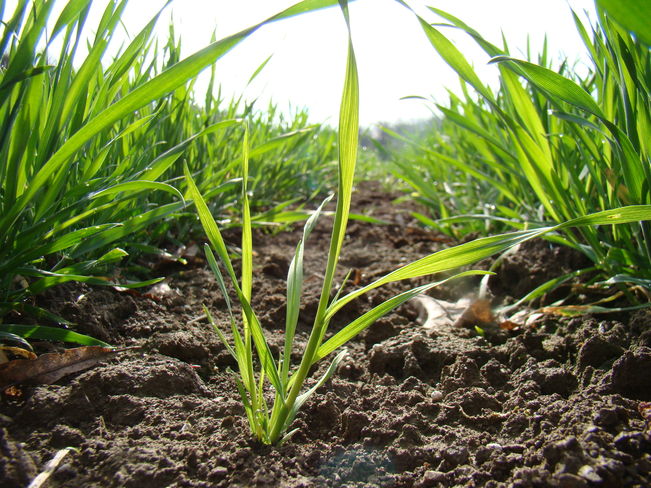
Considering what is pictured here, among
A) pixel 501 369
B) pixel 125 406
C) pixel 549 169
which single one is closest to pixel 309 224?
pixel 125 406

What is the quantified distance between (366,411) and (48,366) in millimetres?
547

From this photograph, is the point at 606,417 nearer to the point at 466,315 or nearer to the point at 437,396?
the point at 437,396

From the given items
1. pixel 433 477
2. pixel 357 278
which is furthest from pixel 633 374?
pixel 357 278

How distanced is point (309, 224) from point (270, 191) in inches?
64.1

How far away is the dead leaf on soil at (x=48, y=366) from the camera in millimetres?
804

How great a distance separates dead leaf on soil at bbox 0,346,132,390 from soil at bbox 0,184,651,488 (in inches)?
0.8

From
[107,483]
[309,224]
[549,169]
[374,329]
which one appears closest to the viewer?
[107,483]

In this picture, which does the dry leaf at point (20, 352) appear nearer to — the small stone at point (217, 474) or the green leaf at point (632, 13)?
the small stone at point (217, 474)

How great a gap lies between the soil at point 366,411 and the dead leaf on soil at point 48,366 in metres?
0.02

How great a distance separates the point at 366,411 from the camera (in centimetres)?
89

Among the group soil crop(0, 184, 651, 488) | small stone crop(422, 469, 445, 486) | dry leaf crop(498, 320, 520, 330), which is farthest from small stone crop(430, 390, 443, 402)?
dry leaf crop(498, 320, 520, 330)

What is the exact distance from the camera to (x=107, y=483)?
65 cm

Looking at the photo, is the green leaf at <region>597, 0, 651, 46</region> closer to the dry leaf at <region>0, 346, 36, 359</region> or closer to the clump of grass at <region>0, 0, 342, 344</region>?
the clump of grass at <region>0, 0, 342, 344</region>

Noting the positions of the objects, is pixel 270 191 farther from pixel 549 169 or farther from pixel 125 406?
pixel 125 406
